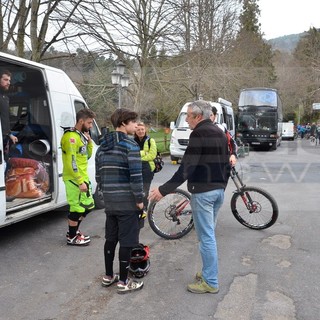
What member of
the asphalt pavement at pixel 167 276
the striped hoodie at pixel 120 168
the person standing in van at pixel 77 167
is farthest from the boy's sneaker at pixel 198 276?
the person standing in van at pixel 77 167

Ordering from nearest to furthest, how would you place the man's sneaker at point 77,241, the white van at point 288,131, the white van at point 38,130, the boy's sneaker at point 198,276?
the boy's sneaker at point 198,276
the man's sneaker at point 77,241
the white van at point 38,130
the white van at point 288,131

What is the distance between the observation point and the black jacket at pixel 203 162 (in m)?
3.65

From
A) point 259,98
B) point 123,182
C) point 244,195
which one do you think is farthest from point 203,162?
point 259,98

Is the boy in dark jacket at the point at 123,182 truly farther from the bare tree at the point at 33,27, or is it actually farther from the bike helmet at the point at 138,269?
the bare tree at the point at 33,27

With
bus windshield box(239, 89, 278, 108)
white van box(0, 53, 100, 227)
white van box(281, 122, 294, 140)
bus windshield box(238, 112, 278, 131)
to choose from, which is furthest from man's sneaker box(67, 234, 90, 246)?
white van box(281, 122, 294, 140)

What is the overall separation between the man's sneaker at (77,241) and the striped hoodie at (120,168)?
5.64ft

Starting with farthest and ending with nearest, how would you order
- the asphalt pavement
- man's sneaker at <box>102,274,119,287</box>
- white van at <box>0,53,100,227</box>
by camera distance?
white van at <box>0,53,100,227</box>
man's sneaker at <box>102,274,119,287</box>
the asphalt pavement

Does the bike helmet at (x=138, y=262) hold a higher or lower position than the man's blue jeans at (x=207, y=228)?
lower

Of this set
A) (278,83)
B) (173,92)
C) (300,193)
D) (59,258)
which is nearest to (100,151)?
(59,258)

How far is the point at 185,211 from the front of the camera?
18.2 feet

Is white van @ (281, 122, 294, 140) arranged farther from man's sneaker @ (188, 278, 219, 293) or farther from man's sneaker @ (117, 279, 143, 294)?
man's sneaker @ (117, 279, 143, 294)

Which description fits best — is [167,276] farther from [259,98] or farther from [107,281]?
[259,98]

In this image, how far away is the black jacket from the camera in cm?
365

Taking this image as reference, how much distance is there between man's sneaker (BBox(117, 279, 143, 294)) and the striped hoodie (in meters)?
0.81
